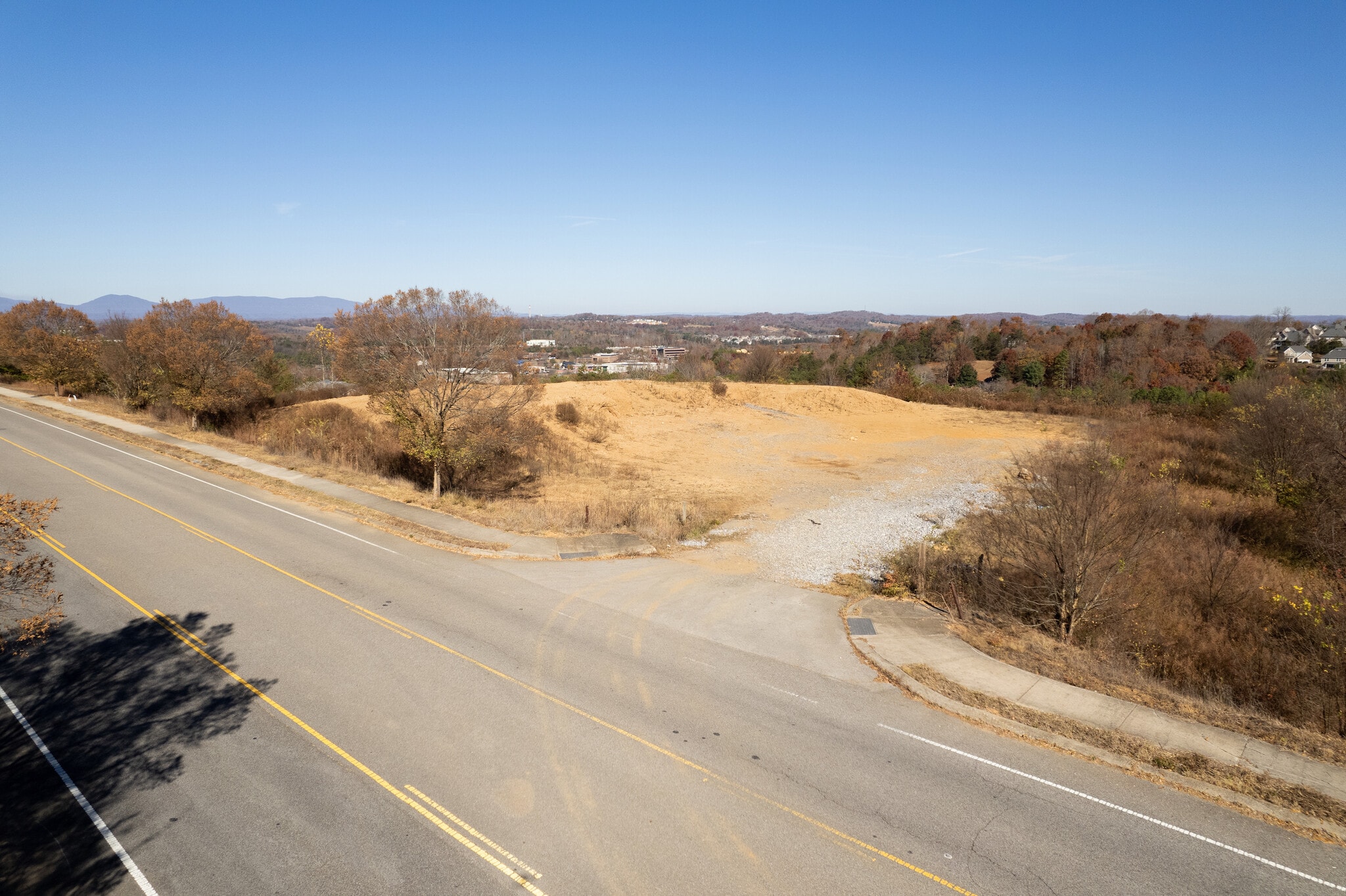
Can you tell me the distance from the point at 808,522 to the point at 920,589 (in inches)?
288

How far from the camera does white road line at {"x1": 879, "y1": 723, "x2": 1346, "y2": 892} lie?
636cm

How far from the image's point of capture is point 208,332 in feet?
99.2

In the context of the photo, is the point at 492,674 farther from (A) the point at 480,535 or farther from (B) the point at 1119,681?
(B) the point at 1119,681

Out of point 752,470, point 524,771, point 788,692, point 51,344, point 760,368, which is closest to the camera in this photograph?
point 524,771

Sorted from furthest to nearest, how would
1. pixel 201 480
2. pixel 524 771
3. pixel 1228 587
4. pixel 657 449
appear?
pixel 657 449
pixel 201 480
pixel 1228 587
pixel 524 771

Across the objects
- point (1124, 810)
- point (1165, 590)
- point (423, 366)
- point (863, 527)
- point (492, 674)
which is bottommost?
point (863, 527)

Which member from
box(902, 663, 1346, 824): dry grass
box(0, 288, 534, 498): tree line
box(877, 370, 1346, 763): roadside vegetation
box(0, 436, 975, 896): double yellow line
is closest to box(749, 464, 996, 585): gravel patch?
box(877, 370, 1346, 763): roadside vegetation

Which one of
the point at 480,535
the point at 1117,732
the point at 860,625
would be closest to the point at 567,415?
the point at 480,535

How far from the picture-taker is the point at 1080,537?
38.7ft

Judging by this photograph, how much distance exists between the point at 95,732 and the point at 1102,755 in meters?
13.7

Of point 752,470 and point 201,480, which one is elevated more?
point 201,480

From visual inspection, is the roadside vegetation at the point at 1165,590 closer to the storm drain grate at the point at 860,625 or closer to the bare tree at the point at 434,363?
the storm drain grate at the point at 860,625

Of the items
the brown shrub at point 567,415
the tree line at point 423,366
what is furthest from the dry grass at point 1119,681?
the brown shrub at point 567,415

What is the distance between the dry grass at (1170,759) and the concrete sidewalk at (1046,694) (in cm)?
13
